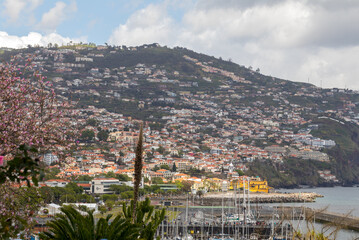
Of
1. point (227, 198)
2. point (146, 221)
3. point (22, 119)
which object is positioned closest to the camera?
point (22, 119)

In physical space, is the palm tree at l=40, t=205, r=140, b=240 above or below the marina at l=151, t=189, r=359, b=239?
above

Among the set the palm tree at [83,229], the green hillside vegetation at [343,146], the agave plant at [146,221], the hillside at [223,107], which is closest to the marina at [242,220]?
the agave plant at [146,221]

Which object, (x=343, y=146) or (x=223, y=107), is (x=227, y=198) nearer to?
(x=343, y=146)


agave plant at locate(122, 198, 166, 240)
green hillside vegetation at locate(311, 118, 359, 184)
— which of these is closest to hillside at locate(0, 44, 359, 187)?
green hillside vegetation at locate(311, 118, 359, 184)

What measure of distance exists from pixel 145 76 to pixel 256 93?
38628 mm

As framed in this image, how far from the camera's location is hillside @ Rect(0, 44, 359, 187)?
405ft

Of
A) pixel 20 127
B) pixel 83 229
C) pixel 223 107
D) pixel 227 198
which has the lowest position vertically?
pixel 227 198

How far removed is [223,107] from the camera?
166 metres

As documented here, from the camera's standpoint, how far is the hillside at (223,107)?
405ft

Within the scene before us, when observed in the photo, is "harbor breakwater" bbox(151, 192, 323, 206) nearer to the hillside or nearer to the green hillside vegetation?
the hillside

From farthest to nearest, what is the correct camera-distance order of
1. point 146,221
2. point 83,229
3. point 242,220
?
point 242,220, point 146,221, point 83,229

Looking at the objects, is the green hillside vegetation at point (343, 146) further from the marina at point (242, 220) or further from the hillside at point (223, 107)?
the marina at point (242, 220)

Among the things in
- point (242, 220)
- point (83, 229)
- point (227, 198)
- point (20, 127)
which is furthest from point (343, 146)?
point (20, 127)

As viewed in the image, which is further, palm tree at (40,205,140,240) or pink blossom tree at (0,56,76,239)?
palm tree at (40,205,140,240)
